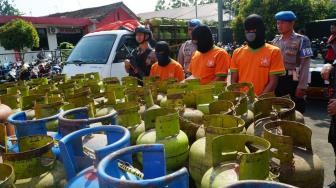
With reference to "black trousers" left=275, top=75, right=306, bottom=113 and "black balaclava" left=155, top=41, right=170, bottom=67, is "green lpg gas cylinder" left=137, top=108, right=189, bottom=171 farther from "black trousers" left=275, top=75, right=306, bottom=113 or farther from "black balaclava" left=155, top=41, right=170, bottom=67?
"black balaclava" left=155, top=41, right=170, bottom=67

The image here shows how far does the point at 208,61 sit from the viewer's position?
4.26 m

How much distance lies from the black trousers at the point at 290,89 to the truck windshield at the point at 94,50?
12.9ft

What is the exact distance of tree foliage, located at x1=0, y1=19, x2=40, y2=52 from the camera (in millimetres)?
20500

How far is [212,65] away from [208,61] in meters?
0.08

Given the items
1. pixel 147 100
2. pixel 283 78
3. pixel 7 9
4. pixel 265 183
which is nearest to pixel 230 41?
pixel 283 78

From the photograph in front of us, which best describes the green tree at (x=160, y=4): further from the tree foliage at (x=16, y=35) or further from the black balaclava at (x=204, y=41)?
the black balaclava at (x=204, y=41)

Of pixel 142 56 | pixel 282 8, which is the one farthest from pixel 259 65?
pixel 282 8

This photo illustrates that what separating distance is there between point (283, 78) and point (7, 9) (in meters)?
83.3

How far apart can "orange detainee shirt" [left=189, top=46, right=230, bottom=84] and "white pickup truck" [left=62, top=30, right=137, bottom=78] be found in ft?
9.76

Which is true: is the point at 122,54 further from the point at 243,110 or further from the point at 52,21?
the point at 52,21

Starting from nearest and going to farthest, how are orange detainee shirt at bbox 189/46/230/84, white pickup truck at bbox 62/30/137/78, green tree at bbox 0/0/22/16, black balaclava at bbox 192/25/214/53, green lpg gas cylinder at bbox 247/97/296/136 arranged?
green lpg gas cylinder at bbox 247/97/296/136 < orange detainee shirt at bbox 189/46/230/84 < black balaclava at bbox 192/25/214/53 < white pickup truck at bbox 62/30/137/78 < green tree at bbox 0/0/22/16

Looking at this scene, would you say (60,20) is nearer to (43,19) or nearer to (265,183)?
(43,19)

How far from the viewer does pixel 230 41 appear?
27.3m

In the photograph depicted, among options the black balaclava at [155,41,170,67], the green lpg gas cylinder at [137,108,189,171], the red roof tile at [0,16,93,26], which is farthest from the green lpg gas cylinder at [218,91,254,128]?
the red roof tile at [0,16,93,26]
